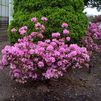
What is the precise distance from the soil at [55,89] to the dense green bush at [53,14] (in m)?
0.89

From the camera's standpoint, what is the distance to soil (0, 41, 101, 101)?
607 cm

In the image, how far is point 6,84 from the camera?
6.61m

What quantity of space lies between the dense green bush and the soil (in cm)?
89

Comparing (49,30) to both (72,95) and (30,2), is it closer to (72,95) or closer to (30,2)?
(30,2)

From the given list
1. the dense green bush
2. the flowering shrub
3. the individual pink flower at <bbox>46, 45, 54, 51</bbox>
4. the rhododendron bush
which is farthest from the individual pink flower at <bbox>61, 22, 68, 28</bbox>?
the flowering shrub

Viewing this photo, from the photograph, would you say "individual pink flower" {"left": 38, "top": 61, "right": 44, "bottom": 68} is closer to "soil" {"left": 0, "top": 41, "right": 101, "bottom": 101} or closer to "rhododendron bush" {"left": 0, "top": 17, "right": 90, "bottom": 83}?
"rhododendron bush" {"left": 0, "top": 17, "right": 90, "bottom": 83}

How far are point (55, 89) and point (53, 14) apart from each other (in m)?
1.61

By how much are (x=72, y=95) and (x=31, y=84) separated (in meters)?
0.81

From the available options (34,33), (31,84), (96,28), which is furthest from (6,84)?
(96,28)

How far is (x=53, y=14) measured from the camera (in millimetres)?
7152

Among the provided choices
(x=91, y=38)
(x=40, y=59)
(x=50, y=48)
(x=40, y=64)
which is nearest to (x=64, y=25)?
(x=50, y=48)

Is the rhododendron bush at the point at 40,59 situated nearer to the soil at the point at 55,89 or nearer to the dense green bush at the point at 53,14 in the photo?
the soil at the point at 55,89

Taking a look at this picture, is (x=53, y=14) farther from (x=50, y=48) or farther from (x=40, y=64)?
(x=40, y=64)

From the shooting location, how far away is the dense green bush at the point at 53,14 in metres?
7.08
